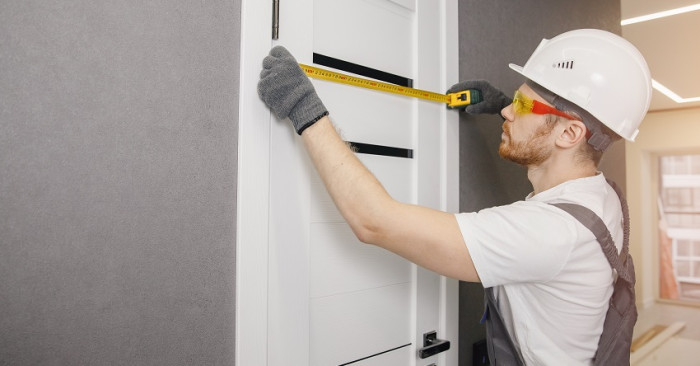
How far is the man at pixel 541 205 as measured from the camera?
107cm

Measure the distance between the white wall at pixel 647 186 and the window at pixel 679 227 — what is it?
253 mm

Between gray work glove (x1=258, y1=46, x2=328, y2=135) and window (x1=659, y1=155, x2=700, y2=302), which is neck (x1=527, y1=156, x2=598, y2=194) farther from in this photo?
window (x1=659, y1=155, x2=700, y2=302)

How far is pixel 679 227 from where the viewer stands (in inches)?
308

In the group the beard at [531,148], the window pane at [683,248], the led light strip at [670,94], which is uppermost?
the led light strip at [670,94]

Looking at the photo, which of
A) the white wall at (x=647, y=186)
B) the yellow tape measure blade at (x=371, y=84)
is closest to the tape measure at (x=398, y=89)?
the yellow tape measure blade at (x=371, y=84)

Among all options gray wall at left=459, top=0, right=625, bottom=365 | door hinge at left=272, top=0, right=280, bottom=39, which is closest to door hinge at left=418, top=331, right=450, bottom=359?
gray wall at left=459, top=0, right=625, bottom=365

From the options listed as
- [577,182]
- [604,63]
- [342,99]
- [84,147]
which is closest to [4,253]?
[84,147]

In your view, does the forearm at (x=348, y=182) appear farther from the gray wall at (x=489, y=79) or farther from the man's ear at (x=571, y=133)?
the gray wall at (x=489, y=79)

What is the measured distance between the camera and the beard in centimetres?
132

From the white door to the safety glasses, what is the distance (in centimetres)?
35

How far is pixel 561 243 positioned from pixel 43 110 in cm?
119

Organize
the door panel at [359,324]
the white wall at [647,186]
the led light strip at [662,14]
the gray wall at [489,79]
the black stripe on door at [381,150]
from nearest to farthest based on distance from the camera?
1. the door panel at [359,324]
2. the black stripe on door at [381,150]
3. the gray wall at [489,79]
4. the led light strip at [662,14]
5. the white wall at [647,186]

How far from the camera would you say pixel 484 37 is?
6.30 ft

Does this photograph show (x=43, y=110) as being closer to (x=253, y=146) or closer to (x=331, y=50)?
(x=253, y=146)
